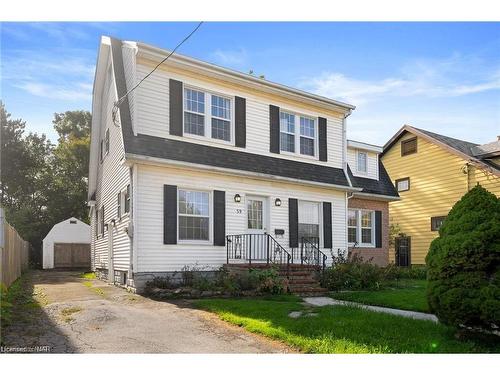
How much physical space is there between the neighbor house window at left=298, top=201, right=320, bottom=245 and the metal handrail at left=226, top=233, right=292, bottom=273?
41.1 inches

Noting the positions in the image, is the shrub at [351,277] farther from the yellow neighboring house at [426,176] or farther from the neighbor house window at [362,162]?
the yellow neighboring house at [426,176]

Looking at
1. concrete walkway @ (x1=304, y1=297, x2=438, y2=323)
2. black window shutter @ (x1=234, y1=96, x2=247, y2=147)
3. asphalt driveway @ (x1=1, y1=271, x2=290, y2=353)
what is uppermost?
black window shutter @ (x1=234, y1=96, x2=247, y2=147)

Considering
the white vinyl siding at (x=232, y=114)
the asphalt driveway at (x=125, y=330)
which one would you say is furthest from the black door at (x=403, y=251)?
the asphalt driveway at (x=125, y=330)

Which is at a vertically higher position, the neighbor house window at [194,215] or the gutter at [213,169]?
the gutter at [213,169]

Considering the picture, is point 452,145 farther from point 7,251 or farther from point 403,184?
point 7,251

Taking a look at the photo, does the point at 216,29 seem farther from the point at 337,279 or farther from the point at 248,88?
the point at 337,279

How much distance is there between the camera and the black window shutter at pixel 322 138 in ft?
45.3

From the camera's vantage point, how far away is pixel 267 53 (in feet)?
23.0

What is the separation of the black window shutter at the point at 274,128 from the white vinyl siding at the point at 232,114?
0.37 feet

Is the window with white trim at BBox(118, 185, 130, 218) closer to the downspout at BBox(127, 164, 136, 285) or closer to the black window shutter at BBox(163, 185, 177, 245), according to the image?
the downspout at BBox(127, 164, 136, 285)

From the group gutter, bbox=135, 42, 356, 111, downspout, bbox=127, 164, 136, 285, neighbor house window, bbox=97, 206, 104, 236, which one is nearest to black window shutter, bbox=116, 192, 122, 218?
downspout, bbox=127, 164, 136, 285

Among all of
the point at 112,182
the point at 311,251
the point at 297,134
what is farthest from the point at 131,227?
the point at 297,134

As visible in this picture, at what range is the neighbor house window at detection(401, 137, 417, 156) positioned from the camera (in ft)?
62.7
